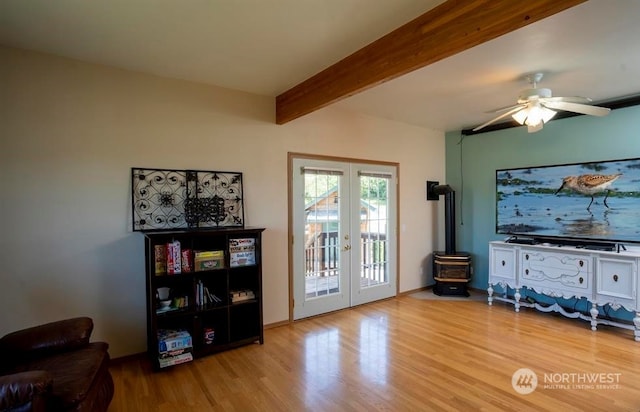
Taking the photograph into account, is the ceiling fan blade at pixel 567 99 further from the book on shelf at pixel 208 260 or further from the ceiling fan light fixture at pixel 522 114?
the book on shelf at pixel 208 260

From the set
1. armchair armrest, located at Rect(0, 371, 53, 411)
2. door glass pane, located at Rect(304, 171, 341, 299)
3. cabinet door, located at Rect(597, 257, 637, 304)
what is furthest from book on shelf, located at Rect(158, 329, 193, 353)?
cabinet door, located at Rect(597, 257, 637, 304)

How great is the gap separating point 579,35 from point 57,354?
4320 mm

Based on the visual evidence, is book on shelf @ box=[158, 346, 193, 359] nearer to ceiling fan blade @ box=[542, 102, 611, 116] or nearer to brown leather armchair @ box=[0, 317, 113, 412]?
brown leather armchair @ box=[0, 317, 113, 412]

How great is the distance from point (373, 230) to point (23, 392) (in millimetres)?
4058

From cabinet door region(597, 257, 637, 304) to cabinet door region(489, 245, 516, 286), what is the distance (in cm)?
94

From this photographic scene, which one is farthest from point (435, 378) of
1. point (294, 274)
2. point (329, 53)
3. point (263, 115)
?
point (263, 115)

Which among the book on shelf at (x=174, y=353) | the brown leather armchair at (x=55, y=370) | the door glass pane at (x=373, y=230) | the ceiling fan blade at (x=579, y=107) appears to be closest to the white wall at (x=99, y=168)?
the book on shelf at (x=174, y=353)

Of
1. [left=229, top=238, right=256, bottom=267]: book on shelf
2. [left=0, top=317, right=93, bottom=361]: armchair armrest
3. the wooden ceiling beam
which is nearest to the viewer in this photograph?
the wooden ceiling beam

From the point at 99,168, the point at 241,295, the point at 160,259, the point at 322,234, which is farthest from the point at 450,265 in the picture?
the point at 99,168

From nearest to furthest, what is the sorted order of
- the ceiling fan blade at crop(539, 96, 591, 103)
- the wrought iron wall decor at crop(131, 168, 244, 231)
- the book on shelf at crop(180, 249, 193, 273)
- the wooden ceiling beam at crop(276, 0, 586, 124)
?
the wooden ceiling beam at crop(276, 0, 586, 124)
the ceiling fan blade at crop(539, 96, 591, 103)
the book on shelf at crop(180, 249, 193, 273)
the wrought iron wall decor at crop(131, 168, 244, 231)

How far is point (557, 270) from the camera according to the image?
4059mm

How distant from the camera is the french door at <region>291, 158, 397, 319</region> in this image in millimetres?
4184

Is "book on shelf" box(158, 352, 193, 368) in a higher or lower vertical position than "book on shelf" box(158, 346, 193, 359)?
lower

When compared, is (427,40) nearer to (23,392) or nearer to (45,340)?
(23,392)
